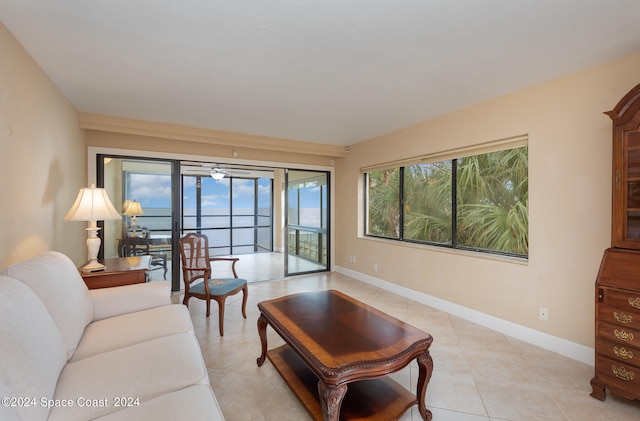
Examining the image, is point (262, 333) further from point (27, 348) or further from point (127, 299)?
point (27, 348)

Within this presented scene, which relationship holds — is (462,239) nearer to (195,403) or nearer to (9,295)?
(195,403)

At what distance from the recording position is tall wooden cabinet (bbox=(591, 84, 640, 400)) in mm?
1827

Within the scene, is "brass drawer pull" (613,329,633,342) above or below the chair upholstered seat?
above

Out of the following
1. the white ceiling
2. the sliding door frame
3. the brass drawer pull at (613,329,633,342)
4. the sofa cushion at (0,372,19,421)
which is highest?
the white ceiling

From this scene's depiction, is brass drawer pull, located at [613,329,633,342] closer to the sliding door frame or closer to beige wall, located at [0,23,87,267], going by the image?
beige wall, located at [0,23,87,267]

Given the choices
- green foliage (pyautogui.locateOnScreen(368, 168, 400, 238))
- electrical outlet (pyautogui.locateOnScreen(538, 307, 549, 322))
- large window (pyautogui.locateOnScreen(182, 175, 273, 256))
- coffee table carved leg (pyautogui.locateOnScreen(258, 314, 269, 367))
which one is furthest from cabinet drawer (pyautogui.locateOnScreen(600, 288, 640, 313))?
large window (pyautogui.locateOnScreen(182, 175, 273, 256))

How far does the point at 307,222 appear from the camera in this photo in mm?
5703

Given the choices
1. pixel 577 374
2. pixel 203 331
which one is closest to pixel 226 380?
pixel 203 331

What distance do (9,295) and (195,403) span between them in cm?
89

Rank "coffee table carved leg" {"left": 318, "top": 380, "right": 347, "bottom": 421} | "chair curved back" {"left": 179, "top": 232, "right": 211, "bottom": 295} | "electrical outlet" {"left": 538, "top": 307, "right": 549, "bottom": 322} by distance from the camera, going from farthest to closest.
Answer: "chair curved back" {"left": 179, "top": 232, "right": 211, "bottom": 295} < "electrical outlet" {"left": 538, "top": 307, "right": 549, "bottom": 322} < "coffee table carved leg" {"left": 318, "top": 380, "right": 347, "bottom": 421}

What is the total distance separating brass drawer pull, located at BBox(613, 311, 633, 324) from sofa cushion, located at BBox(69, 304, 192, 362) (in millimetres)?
2839

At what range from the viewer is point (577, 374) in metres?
2.23

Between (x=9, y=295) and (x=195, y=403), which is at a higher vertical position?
(x=9, y=295)

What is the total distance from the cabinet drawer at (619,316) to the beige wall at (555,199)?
53 centimetres
